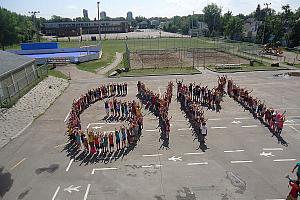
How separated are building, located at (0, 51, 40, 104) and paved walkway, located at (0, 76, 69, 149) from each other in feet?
3.97

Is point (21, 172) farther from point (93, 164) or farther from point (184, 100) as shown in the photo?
point (184, 100)

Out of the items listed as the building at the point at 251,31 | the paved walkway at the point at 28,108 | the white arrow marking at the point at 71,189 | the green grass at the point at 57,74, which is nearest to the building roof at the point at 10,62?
the paved walkway at the point at 28,108

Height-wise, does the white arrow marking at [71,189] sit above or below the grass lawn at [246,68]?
below

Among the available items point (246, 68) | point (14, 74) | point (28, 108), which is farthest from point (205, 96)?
point (14, 74)

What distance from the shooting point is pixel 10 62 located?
103 feet

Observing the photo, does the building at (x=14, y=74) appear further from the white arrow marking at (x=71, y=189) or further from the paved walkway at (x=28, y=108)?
the white arrow marking at (x=71, y=189)

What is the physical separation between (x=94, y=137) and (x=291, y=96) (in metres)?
19.5

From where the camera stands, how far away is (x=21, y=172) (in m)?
15.2

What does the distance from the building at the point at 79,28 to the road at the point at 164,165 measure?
124598 mm

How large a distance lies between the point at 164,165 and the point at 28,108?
15.5 meters

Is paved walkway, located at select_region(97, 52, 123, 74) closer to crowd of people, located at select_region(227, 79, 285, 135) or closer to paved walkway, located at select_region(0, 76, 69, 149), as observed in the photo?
paved walkway, located at select_region(0, 76, 69, 149)

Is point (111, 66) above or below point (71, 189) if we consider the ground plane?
above

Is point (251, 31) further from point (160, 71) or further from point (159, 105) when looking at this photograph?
point (159, 105)

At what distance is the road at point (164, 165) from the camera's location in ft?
42.9
